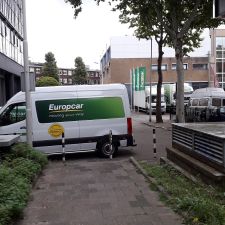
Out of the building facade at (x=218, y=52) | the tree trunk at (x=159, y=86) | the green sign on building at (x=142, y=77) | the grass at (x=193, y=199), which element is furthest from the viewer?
the building facade at (x=218, y=52)

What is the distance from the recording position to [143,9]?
23984 millimetres

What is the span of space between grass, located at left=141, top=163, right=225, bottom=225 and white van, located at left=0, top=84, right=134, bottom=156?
5421 mm

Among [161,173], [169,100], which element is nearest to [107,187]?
[161,173]

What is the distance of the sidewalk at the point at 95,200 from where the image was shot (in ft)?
22.3

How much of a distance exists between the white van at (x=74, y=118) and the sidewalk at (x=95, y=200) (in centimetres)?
300

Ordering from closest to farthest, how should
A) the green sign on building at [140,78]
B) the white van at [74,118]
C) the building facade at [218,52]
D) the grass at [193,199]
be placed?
the grass at [193,199] < the white van at [74,118] < the green sign on building at [140,78] < the building facade at [218,52]

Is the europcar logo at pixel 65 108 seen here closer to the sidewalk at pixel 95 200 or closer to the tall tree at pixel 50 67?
the sidewalk at pixel 95 200

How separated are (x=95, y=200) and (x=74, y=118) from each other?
7.36 meters

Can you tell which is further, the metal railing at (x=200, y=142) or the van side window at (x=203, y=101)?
the van side window at (x=203, y=101)

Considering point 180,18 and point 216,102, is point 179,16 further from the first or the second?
point 216,102

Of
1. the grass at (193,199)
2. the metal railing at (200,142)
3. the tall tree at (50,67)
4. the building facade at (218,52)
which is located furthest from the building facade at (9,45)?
the tall tree at (50,67)

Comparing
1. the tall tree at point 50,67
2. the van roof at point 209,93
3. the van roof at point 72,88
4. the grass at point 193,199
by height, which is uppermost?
the tall tree at point 50,67

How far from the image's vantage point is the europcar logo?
15266 mm

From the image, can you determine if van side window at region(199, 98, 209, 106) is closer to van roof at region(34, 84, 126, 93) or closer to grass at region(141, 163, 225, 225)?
van roof at region(34, 84, 126, 93)
